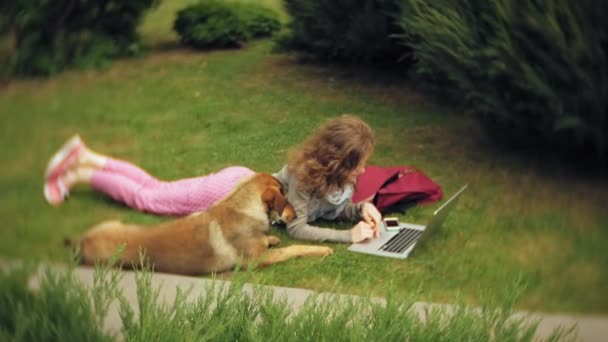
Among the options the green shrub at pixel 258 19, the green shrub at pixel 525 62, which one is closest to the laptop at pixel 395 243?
the green shrub at pixel 525 62

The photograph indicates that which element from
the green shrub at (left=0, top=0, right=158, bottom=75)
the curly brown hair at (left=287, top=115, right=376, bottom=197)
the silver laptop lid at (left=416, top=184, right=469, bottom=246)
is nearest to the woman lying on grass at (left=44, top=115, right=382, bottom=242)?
the curly brown hair at (left=287, top=115, right=376, bottom=197)

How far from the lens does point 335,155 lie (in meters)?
2.04

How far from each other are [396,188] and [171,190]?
1.85 ft

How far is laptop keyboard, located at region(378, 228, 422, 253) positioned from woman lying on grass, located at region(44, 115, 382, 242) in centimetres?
4

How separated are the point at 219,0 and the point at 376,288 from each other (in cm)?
81

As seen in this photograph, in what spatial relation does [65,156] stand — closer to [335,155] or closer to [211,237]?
[211,237]

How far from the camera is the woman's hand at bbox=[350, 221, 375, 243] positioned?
2062mm

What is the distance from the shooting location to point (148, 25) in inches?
80.8

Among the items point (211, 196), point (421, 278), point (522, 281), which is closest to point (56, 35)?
point (211, 196)

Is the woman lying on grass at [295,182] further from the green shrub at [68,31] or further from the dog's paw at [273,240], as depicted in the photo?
the green shrub at [68,31]

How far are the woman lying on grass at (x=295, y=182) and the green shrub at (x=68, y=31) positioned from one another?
246 millimetres

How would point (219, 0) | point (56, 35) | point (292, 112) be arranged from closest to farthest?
point (56, 35)
point (219, 0)
point (292, 112)

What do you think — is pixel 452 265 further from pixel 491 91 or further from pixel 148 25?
pixel 148 25

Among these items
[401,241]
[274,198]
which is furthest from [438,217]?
[274,198]
